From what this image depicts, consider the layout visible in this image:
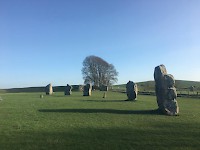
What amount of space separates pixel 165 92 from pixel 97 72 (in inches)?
3129

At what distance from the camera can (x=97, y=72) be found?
102m

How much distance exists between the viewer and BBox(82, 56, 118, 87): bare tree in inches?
3947

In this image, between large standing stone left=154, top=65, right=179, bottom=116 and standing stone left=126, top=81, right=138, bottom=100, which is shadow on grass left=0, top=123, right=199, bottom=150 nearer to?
large standing stone left=154, top=65, right=179, bottom=116

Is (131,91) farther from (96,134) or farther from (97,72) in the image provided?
(97,72)

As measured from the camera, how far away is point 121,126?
51.0 feet

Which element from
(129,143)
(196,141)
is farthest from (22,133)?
(196,141)

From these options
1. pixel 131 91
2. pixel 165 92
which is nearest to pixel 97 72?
pixel 131 91

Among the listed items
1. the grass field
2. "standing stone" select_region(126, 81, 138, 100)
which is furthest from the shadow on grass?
"standing stone" select_region(126, 81, 138, 100)

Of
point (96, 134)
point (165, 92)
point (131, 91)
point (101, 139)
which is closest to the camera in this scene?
point (101, 139)

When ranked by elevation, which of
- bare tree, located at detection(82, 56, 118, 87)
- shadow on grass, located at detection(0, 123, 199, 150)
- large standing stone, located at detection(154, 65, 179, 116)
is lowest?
shadow on grass, located at detection(0, 123, 199, 150)

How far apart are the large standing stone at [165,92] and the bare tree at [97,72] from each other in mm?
76397

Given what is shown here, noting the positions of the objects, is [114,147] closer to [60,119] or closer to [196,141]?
[196,141]

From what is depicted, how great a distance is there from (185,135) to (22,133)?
7086 millimetres

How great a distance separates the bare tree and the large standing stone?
76.4 meters
